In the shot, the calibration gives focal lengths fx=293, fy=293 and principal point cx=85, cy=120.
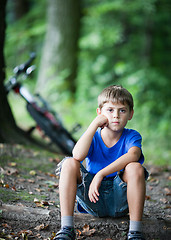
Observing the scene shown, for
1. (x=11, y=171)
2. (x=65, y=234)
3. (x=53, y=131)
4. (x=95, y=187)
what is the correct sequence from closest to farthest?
(x=65, y=234)
(x=95, y=187)
(x=11, y=171)
(x=53, y=131)

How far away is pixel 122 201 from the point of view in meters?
2.51

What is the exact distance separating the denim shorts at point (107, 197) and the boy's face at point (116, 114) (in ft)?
1.38

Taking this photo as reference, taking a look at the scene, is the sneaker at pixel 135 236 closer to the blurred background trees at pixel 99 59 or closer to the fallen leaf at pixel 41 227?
the fallen leaf at pixel 41 227

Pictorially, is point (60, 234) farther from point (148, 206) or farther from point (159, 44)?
point (159, 44)

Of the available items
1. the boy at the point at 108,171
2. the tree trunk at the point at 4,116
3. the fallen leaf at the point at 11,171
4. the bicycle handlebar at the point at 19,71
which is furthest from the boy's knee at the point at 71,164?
the bicycle handlebar at the point at 19,71

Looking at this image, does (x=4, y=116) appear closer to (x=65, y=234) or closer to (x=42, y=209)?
(x=42, y=209)

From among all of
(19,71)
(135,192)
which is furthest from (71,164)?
(19,71)

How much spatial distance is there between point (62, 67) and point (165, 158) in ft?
17.0

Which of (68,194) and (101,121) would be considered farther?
(101,121)

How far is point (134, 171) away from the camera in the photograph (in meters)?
2.31

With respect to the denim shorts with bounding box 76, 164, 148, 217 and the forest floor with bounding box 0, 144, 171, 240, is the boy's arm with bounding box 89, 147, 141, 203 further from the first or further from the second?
the forest floor with bounding box 0, 144, 171, 240

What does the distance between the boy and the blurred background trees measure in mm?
4580

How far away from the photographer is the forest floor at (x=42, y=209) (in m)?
2.51

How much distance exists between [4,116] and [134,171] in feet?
10.7
